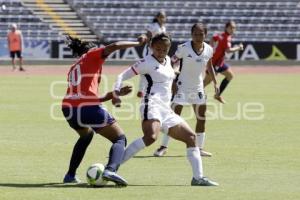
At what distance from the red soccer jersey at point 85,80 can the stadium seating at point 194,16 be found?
39.3 meters

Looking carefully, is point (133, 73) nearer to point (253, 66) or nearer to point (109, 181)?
point (109, 181)

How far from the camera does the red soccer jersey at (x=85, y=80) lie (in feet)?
37.0

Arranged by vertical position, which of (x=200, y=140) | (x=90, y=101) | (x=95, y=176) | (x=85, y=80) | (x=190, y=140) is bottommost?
(x=200, y=140)

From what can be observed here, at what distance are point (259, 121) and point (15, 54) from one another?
23.4 m

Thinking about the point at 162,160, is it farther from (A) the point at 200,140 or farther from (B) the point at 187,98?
(B) the point at 187,98

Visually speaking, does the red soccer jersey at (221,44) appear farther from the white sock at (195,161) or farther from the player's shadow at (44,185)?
the player's shadow at (44,185)

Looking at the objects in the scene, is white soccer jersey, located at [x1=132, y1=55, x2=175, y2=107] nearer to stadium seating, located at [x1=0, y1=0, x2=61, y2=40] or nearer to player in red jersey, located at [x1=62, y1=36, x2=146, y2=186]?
player in red jersey, located at [x1=62, y1=36, x2=146, y2=186]

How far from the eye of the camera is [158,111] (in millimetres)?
11375

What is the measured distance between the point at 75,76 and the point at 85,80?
14 cm

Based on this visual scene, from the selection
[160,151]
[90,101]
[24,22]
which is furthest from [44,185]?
[24,22]

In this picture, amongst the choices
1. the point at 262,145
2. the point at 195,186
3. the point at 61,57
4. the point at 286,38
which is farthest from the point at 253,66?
the point at 195,186

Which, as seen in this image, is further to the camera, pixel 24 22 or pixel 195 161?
pixel 24 22

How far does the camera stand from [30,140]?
1625 centimetres

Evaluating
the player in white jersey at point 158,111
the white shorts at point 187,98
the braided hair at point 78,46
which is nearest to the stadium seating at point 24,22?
the white shorts at point 187,98
